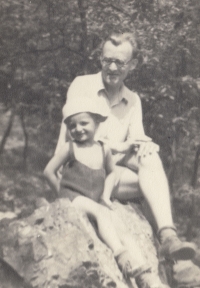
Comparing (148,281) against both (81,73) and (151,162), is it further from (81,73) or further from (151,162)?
(81,73)

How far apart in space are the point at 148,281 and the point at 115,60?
3.78 feet

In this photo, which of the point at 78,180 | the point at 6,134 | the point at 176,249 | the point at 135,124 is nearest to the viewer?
the point at 176,249

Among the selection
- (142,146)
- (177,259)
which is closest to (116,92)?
(142,146)

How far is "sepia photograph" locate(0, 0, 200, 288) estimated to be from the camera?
270 centimetres

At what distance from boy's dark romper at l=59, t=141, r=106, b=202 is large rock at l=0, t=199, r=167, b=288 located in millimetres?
79

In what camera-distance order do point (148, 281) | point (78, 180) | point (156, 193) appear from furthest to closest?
point (156, 193)
point (78, 180)
point (148, 281)

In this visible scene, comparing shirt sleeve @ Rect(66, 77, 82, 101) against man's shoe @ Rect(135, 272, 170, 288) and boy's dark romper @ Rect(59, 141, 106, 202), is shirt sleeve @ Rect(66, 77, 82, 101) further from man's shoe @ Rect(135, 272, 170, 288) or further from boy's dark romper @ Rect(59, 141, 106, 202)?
man's shoe @ Rect(135, 272, 170, 288)

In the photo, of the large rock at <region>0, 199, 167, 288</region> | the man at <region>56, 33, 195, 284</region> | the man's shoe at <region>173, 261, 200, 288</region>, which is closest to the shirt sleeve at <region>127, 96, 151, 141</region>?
the man at <region>56, 33, 195, 284</region>

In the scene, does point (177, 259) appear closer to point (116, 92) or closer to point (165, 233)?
point (165, 233)

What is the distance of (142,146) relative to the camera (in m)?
3.09

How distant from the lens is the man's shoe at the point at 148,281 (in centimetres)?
258

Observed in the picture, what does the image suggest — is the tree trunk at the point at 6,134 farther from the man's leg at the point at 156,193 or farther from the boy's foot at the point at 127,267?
the boy's foot at the point at 127,267

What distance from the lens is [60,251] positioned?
8.68ft

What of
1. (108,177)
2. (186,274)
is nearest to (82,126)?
(108,177)
